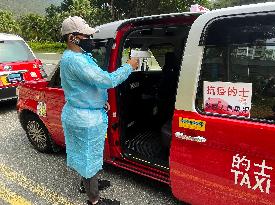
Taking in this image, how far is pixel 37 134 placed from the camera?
518cm

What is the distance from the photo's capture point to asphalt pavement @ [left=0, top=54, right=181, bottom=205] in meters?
3.86

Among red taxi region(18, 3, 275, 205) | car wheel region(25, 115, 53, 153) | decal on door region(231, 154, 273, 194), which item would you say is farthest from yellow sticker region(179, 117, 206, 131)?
car wheel region(25, 115, 53, 153)

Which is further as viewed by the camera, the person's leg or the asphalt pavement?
the asphalt pavement

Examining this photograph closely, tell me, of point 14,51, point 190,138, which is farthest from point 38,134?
point 14,51

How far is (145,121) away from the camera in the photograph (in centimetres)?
479

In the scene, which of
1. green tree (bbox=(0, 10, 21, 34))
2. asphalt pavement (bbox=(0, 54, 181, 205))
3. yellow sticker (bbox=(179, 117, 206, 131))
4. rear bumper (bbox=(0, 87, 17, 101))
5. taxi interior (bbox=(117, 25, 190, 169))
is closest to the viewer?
yellow sticker (bbox=(179, 117, 206, 131))

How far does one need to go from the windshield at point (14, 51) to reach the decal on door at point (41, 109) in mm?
Answer: 3531

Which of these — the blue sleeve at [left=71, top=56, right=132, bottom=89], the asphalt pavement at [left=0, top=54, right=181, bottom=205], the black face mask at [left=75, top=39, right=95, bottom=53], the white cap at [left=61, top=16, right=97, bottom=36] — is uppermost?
the white cap at [left=61, top=16, right=97, bottom=36]

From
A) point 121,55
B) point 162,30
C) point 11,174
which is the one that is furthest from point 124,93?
point 11,174

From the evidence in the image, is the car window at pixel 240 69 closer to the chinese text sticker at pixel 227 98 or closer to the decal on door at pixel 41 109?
the chinese text sticker at pixel 227 98

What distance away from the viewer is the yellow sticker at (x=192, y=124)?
2863 millimetres

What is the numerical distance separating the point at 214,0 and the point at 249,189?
62.0 meters

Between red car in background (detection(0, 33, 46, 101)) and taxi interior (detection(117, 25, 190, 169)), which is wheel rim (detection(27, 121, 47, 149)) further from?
red car in background (detection(0, 33, 46, 101))

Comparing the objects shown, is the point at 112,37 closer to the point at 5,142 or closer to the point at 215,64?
the point at 215,64
